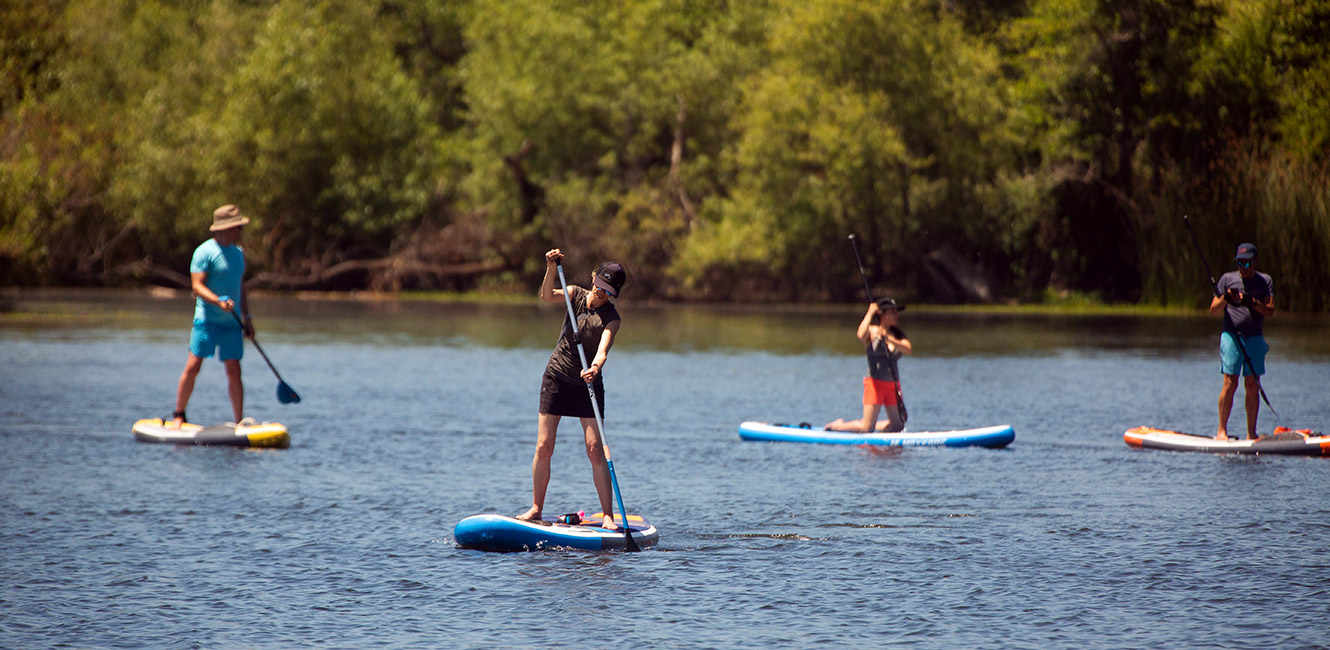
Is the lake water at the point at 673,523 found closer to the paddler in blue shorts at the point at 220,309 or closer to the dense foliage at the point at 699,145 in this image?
the paddler in blue shorts at the point at 220,309

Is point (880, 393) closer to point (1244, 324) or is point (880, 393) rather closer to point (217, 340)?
point (1244, 324)

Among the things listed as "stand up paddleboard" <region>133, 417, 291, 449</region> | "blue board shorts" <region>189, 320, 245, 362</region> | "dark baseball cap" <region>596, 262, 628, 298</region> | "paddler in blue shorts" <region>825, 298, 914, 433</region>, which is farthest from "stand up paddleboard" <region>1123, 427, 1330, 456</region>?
"blue board shorts" <region>189, 320, 245, 362</region>

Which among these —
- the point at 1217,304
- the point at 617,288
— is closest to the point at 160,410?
the point at 617,288

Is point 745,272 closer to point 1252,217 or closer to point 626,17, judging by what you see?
point 626,17

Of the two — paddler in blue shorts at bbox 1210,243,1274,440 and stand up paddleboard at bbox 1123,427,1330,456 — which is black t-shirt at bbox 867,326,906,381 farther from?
paddler in blue shorts at bbox 1210,243,1274,440

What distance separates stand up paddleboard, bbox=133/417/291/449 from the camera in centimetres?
1405

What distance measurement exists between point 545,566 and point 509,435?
21.8 ft

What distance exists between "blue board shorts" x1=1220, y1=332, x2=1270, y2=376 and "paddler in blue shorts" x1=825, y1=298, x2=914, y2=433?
122 inches

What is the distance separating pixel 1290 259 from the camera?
124 feet

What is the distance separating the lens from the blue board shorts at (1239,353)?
14.0 metres

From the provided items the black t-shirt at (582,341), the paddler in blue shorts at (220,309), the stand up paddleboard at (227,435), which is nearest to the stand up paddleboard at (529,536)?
the black t-shirt at (582,341)

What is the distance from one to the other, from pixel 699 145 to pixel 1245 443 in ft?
130

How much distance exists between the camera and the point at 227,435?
46.3 ft

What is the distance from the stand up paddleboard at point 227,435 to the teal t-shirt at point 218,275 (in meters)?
1.07
